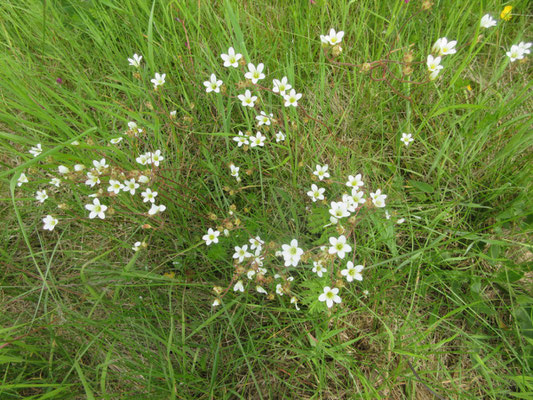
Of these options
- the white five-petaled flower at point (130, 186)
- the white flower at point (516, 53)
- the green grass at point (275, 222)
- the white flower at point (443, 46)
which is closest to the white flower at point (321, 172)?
the green grass at point (275, 222)

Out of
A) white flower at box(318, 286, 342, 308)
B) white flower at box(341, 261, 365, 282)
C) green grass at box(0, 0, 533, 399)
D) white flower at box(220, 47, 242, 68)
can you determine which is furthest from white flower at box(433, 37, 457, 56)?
white flower at box(318, 286, 342, 308)

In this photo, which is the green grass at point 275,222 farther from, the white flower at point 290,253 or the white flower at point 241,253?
the white flower at point 290,253

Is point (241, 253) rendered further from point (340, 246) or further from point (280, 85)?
point (280, 85)

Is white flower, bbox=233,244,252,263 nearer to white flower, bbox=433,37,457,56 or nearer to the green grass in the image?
the green grass

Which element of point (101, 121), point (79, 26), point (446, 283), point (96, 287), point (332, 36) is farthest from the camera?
point (79, 26)

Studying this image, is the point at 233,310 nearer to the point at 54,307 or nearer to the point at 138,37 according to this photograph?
the point at 54,307

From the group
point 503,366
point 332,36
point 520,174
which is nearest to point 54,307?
point 332,36
